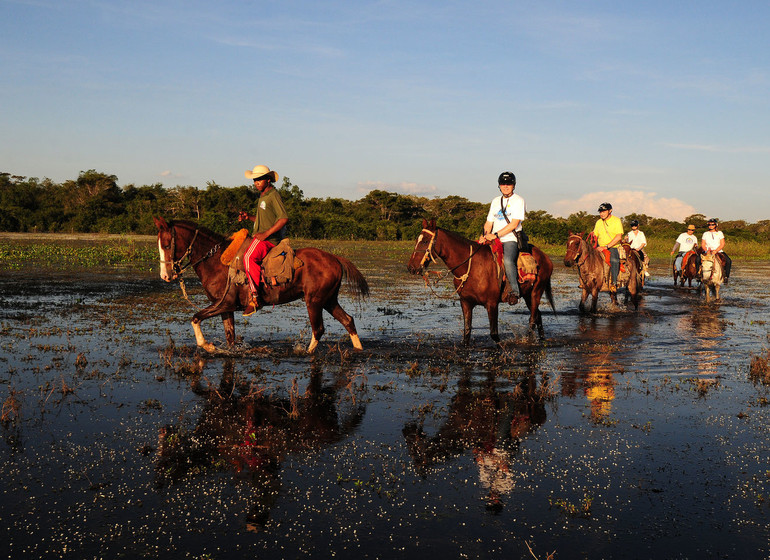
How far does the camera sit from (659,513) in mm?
4816

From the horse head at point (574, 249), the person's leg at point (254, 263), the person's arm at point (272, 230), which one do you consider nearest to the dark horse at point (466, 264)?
the person's arm at point (272, 230)

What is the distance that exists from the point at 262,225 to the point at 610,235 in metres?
10.3

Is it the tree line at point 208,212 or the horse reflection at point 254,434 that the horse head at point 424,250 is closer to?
the horse reflection at point 254,434

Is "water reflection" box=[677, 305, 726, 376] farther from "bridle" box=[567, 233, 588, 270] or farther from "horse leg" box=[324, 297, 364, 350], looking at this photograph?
"horse leg" box=[324, 297, 364, 350]

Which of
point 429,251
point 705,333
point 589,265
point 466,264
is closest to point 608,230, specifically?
point 589,265

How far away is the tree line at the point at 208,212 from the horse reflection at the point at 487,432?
177 ft

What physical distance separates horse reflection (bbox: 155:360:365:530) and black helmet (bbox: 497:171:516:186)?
490 centimetres

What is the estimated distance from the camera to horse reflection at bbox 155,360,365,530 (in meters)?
5.34

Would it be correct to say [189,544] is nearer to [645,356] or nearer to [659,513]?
[659,513]

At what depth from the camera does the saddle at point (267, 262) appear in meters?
9.83

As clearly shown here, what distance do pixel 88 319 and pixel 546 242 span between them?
52075 millimetres

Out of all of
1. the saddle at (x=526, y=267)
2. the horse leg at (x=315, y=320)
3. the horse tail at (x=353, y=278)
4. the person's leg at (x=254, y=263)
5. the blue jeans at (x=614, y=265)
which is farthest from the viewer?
the blue jeans at (x=614, y=265)

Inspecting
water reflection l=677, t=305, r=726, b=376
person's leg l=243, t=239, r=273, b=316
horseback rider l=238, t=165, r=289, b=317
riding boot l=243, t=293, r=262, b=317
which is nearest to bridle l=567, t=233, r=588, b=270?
water reflection l=677, t=305, r=726, b=376

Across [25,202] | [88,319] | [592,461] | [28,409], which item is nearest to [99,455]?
[28,409]
